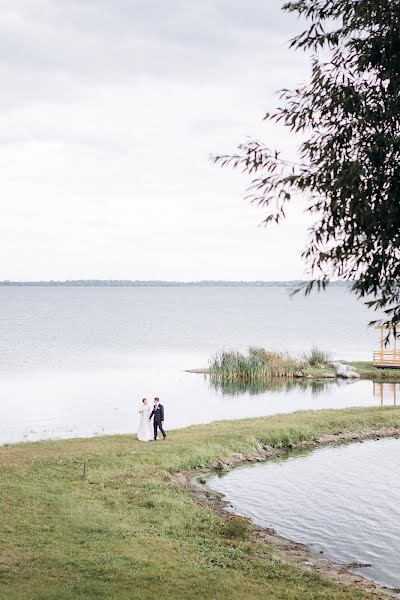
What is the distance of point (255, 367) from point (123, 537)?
53694 mm

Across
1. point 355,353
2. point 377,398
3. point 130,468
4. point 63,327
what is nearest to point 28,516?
point 130,468

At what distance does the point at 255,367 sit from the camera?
73.5 metres

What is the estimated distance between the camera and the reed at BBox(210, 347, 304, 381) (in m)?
73.6

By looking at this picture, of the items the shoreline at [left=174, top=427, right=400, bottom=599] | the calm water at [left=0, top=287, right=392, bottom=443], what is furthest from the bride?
the calm water at [left=0, top=287, right=392, bottom=443]

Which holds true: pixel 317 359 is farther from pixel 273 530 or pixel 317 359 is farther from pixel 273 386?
pixel 273 530

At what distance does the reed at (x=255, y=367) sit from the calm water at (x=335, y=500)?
35053 millimetres

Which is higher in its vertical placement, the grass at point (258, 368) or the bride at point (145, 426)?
the grass at point (258, 368)

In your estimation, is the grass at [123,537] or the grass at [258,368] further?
the grass at [258,368]

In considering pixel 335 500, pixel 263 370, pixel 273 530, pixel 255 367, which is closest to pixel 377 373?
pixel 263 370

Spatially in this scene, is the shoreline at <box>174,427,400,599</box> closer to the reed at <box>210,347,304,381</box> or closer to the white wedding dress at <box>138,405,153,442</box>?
the white wedding dress at <box>138,405,153,442</box>

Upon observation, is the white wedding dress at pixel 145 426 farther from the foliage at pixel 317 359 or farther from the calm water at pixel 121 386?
the foliage at pixel 317 359

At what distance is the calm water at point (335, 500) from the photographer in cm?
2326

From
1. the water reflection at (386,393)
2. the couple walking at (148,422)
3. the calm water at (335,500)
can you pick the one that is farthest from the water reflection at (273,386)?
the couple walking at (148,422)

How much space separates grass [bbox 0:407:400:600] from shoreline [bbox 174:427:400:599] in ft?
1.90
